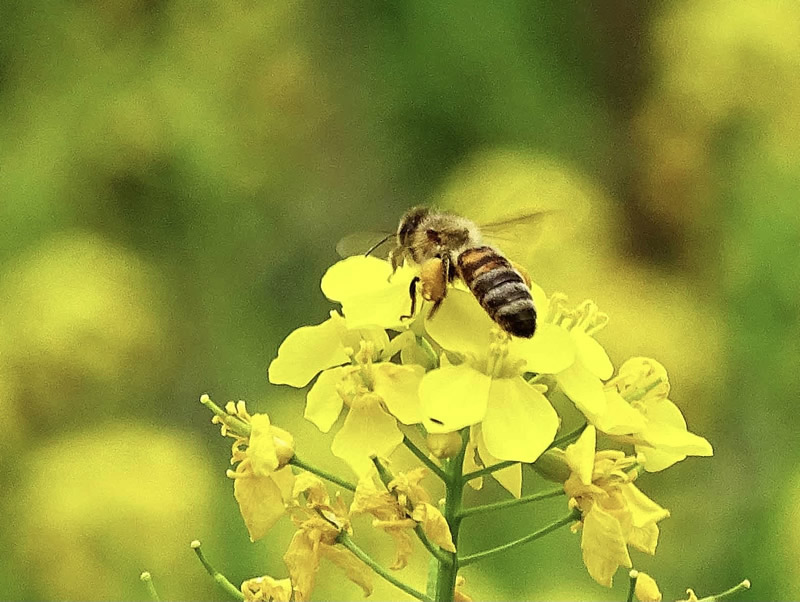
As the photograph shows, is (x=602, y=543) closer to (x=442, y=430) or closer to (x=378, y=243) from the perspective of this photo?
(x=442, y=430)

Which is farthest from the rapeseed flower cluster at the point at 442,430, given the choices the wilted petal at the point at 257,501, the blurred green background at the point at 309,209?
the blurred green background at the point at 309,209

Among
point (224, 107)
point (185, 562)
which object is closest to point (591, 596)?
point (185, 562)

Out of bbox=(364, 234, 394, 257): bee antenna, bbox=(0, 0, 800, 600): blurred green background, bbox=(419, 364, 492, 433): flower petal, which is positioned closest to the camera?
bbox=(419, 364, 492, 433): flower petal

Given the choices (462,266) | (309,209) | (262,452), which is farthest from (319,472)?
(309,209)

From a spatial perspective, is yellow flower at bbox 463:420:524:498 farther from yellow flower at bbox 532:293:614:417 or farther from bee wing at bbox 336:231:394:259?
bee wing at bbox 336:231:394:259

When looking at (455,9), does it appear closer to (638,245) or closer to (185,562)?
(638,245)

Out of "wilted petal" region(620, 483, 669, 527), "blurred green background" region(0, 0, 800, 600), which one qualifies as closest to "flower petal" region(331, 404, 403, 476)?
"wilted petal" region(620, 483, 669, 527)

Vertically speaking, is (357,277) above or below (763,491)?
above
